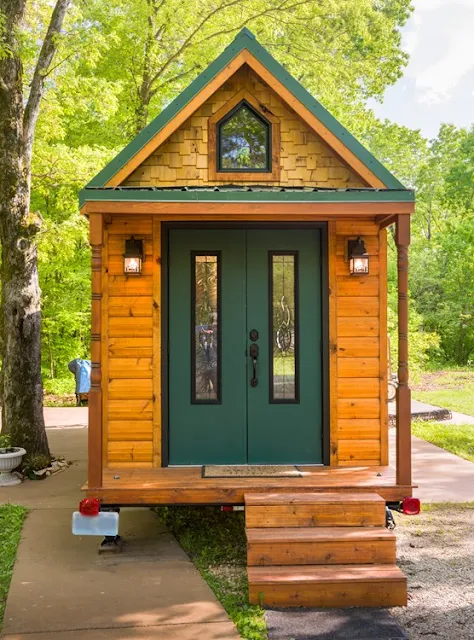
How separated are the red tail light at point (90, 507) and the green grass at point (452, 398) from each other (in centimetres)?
1028

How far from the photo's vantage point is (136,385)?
676 cm

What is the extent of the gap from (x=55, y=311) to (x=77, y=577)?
13054 mm

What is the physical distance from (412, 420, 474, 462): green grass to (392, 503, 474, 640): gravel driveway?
3.02 m

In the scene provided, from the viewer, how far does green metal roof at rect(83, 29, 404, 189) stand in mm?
6355

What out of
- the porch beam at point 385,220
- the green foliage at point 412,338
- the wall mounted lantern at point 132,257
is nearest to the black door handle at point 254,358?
the wall mounted lantern at point 132,257

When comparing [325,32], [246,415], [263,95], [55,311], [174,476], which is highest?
[325,32]

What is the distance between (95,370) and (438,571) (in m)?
3.40

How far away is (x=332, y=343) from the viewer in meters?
6.83

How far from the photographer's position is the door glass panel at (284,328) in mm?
6926

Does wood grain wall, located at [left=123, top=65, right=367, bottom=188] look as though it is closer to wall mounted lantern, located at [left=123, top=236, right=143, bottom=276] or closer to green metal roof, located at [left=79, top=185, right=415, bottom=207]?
wall mounted lantern, located at [left=123, top=236, right=143, bottom=276]

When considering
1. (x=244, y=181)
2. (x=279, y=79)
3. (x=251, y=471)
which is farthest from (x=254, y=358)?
(x=279, y=79)

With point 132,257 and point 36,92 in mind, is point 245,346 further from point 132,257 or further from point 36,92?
point 36,92

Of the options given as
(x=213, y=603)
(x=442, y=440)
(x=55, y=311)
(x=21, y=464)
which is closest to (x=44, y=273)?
(x=55, y=311)

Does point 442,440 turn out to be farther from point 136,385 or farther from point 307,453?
point 136,385
